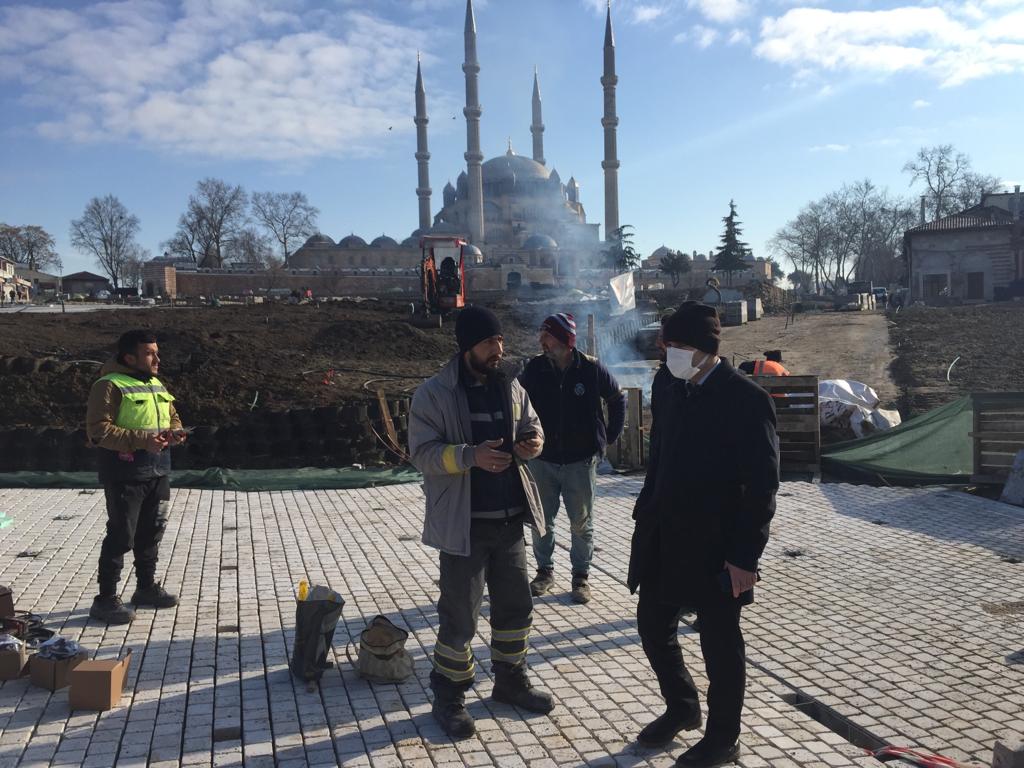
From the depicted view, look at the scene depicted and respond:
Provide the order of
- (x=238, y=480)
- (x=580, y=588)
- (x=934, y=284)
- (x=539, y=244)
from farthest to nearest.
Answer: (x=539, y=244)
(x=934, y=284)
(x=238, y=480)
(x=580, y=588)

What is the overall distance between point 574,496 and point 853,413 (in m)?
6.73

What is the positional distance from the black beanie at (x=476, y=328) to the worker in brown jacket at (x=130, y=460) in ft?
7.78

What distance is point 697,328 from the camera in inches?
132

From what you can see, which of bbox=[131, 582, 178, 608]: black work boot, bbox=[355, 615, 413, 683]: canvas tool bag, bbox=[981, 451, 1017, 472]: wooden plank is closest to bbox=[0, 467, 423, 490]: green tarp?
bbox=[131, 582, 178, 608]: black work boot

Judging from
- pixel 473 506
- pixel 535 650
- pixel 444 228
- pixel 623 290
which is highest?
pixel 444 228

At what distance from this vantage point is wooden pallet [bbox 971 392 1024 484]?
848 centimetres

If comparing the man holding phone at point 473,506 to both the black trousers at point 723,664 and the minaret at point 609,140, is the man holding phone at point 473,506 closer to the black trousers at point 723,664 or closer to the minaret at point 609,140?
the black trousers at point 723,664

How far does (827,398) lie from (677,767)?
28.7 ft

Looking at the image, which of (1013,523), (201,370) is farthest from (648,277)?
(1013,523)

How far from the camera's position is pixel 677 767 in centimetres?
328

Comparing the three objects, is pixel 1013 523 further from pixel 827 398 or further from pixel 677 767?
pixel 677 767

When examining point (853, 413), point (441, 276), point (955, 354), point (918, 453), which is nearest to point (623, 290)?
point (955, 354)

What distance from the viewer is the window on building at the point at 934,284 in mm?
46688

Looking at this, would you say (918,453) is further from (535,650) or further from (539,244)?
(539,244)
